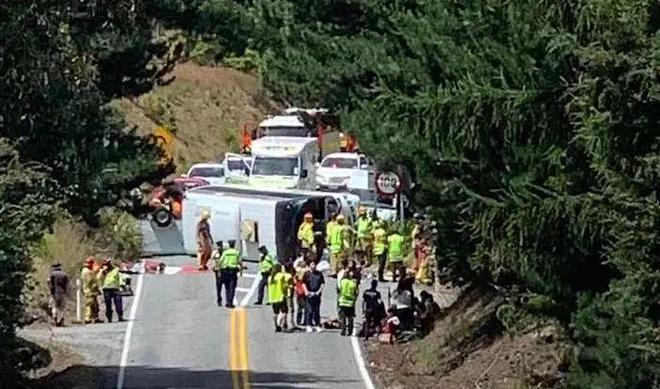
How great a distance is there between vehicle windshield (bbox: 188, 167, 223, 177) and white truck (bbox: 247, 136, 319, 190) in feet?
18.5

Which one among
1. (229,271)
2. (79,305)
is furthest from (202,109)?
(229,271)

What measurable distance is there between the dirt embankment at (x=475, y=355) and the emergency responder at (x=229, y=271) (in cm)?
459

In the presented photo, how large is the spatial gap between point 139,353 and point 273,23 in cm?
707

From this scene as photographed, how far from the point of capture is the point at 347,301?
33531mm

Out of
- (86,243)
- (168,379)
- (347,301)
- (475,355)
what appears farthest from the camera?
(86,243)

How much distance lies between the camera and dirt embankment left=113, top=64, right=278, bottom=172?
256ft

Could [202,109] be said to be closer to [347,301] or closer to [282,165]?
[282,165]

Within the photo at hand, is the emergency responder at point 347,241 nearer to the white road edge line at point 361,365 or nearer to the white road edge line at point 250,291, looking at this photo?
the white road edge line at point 250,291

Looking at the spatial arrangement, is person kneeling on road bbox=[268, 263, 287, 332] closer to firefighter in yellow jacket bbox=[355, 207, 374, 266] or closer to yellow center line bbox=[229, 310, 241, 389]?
yellow center line bbox=[229, 310, 241, 389]

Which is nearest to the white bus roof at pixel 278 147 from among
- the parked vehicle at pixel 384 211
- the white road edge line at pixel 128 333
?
the parked vehicle at pixel 384 211

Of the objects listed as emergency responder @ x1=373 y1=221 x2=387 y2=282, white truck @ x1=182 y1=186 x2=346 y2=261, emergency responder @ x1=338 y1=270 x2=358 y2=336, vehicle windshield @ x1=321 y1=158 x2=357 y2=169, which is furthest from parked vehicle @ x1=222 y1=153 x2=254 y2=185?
emergency responder @ x1=338 y1=270 x2=358 y2=336

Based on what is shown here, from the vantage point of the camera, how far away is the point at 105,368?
3139 cm

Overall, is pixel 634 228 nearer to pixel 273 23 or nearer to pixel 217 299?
pixel 273 23

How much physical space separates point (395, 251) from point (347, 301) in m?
7.89
